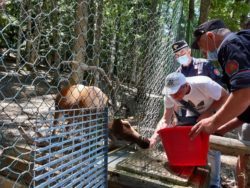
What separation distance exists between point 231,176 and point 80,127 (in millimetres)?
3853

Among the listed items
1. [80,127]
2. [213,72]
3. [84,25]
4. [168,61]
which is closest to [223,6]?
[168,61]

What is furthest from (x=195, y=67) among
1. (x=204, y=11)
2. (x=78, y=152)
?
(x=204, y=11)

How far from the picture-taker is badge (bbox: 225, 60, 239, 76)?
7.24 ft

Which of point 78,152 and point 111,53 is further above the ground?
point 111,53

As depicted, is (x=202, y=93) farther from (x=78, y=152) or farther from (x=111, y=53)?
(x=78, y=152)

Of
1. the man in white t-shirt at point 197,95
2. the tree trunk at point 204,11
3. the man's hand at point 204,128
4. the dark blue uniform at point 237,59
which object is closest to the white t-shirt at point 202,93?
the man in white t-shirt at point 197,95

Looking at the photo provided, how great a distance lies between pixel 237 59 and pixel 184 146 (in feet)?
2.89

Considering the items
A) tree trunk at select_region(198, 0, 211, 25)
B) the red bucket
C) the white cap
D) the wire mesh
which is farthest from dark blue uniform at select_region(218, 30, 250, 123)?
tree trunk at select_region(198, 0, 211, 25)

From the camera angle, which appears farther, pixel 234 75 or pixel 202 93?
pixel 202 93

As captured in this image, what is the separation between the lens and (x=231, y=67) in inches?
87.8

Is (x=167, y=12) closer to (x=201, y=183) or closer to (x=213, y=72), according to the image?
(x=213, y=72)

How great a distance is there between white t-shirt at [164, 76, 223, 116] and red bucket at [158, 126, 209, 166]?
0.61m

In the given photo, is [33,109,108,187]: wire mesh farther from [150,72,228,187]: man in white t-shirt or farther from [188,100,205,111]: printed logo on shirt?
[188,100,205,111]: printed logo on shirt

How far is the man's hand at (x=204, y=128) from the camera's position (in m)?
2.42
